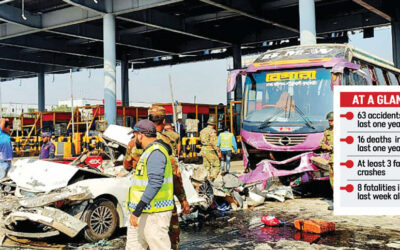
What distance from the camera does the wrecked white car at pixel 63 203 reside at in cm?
631

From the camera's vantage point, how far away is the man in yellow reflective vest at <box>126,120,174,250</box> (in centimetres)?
439

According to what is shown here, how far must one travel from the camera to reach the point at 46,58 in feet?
129

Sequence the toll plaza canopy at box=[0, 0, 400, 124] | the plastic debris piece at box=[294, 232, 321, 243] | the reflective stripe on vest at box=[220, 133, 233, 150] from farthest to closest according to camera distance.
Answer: the toll plaza canopy at box=[0, 0, 400, 124]
the reflective stripe on vest at box=[220, 133, 233, 150]
the plastic debris piece at box=[294, 232, 321, 243]

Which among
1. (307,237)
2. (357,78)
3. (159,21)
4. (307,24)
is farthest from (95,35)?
(307,237)

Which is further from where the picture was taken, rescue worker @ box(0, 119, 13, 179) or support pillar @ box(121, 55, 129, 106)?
support pillar @ box(121, 55, 129, 106)

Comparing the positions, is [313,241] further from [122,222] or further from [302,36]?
[302,36]

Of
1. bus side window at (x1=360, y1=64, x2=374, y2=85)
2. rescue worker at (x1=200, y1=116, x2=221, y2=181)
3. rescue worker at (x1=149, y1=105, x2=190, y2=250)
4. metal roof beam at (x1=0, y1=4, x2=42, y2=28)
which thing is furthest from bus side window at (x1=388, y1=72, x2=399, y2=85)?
metal roof beam at (x1=0, y1=4, x2=42, y2=28)

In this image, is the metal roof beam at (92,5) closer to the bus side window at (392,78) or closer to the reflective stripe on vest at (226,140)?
the reflective stripe on vest at (226,140)

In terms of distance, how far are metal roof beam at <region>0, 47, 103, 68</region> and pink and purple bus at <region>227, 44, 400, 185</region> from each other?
30.1m

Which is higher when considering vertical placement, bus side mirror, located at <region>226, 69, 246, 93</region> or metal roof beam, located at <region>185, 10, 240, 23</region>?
metal roof beam, located at <region>185, 10, 240, 23</region>

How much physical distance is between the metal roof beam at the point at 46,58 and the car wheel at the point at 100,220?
33.3 meters

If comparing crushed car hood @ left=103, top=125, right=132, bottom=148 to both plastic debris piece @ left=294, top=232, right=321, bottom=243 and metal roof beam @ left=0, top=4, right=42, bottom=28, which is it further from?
metal roof beam @ left=0, top=4, right=42, bottom=28

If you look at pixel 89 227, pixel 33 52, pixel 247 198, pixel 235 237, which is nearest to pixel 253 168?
pixel 247 198

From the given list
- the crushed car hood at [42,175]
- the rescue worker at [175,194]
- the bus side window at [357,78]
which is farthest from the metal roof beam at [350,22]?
the rescue worker at [175,194]
